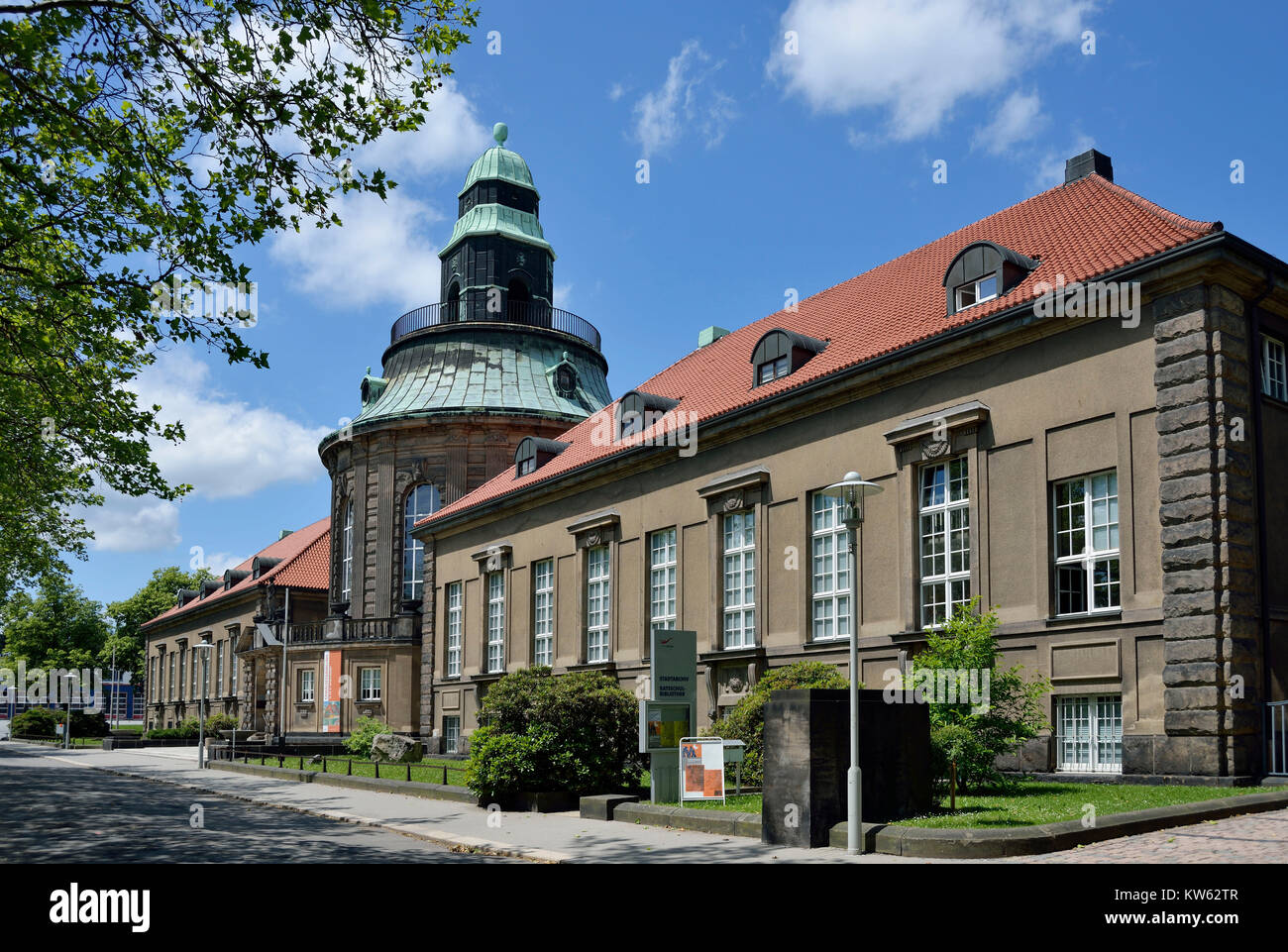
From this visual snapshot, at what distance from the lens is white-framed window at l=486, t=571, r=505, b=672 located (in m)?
38.8

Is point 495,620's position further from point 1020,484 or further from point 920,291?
point 1020,484

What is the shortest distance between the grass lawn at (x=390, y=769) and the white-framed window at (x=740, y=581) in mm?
7350

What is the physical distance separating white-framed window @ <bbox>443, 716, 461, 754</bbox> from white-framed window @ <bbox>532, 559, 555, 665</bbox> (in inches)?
248

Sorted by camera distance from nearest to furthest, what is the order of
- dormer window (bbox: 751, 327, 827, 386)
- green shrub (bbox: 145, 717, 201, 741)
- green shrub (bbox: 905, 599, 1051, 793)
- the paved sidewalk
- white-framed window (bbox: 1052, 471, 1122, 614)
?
the paved sidewalk, green shrub (bbox: 905, 599, 1051, 793), white-framed window (bbox: 1052, 471, 1122, 614), dormer window (bbox: 751, 327, 827, 386), green shrub (bbox: 145, 717, 201, 741)

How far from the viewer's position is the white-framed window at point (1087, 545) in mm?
19531

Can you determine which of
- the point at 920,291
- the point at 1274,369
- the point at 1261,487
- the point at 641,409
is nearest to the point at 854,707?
the point at 1261,487

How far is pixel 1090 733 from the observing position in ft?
63.0

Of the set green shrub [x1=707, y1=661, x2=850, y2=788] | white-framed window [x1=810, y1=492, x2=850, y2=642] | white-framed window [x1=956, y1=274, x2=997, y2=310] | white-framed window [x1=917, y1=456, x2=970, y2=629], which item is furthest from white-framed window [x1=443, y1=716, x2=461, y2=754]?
white-framed window [x1=956, y1=274, x2=997, y2=310]

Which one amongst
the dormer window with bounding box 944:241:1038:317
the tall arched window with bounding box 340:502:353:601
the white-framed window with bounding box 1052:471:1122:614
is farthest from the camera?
the tall arched window with bounding box 340:502:353:601

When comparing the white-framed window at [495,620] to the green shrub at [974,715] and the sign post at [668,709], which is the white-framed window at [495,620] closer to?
the sign post at [668,709]

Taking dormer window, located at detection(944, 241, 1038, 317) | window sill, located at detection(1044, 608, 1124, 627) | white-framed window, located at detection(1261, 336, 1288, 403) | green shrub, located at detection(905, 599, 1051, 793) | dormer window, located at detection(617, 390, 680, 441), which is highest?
dormer window, located at detection(944, 241, 1038, 317)

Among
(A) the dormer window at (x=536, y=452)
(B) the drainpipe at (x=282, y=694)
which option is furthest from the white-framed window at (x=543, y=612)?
(B) the drainpipe at (x=282, y=694)

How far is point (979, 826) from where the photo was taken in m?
13.7

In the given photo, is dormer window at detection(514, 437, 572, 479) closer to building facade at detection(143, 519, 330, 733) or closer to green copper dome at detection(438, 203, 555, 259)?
→ green copper dome at detection(438, 203, 555, 259)
